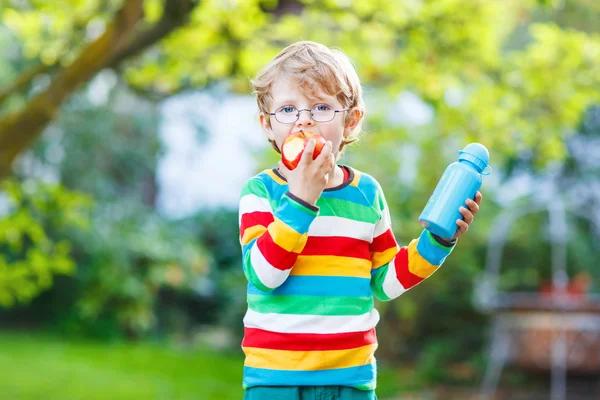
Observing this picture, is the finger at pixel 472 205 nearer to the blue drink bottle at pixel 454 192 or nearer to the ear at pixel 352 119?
the blue drink bottle at pixel 454 192

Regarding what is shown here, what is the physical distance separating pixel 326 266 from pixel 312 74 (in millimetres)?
338

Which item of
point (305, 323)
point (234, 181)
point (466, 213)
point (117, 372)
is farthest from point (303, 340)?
point (234, 181)

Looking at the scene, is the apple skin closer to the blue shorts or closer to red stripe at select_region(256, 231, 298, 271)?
red stripe at select_region(256, 231, 298, 271)

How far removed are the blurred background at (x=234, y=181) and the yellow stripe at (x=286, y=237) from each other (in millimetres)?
1583

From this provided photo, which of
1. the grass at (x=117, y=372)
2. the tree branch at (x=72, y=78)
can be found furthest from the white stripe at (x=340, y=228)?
the grass at (x=117, y=372)

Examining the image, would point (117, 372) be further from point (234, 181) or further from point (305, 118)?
point (305, 118)

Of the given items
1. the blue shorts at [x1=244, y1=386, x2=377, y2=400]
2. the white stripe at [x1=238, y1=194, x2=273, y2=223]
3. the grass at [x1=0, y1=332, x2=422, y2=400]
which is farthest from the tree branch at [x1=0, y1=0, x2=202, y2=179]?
the grass at [x1=0, y1=332, x2=422, y2=400]

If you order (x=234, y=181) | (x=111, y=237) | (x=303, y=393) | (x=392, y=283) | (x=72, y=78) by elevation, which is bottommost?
(x=303, y=393)

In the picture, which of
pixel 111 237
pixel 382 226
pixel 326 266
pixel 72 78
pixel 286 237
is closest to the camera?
pixel 286 237

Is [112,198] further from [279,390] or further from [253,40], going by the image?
[279,390]

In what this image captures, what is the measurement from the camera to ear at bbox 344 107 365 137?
1441 millimetres

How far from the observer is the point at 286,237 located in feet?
4.13

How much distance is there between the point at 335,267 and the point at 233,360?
17.3 ft

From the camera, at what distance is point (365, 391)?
1.38 metres
